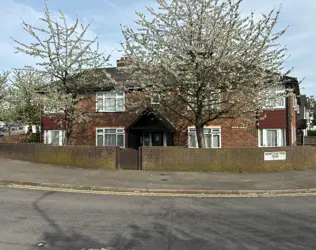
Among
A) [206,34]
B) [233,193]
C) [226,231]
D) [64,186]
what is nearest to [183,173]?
[233,193]

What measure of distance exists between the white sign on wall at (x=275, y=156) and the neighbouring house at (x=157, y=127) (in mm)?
3256

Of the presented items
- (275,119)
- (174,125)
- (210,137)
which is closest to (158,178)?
(174,125)

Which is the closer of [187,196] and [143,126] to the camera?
[187,196]

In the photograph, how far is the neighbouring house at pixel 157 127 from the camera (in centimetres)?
1858

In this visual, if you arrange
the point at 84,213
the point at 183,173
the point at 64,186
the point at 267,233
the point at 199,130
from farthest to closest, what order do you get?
the point at 199,130
the point at 183,173
the point at 64,186
the point at 84,213
the point at 267,233

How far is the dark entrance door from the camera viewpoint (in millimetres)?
20609

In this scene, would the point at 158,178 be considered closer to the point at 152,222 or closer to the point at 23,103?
the point at 152,222

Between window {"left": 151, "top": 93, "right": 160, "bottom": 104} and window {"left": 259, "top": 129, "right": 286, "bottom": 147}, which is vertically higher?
window {"left": 151, "top": 93, "right": 160, "bottom": 104}

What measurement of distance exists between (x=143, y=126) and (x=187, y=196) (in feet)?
34.2

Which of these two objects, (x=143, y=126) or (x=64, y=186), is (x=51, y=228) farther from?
(x=143, y=126)

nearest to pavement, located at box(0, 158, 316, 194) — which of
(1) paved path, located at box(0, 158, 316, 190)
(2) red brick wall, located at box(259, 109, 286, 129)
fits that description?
(1) paved path, located at box(0, 158, 316, 190)

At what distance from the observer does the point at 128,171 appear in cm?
1333

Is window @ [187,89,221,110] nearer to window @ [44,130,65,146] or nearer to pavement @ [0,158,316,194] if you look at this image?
pavement @ [0,158,316,194]

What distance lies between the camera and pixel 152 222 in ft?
20.7
